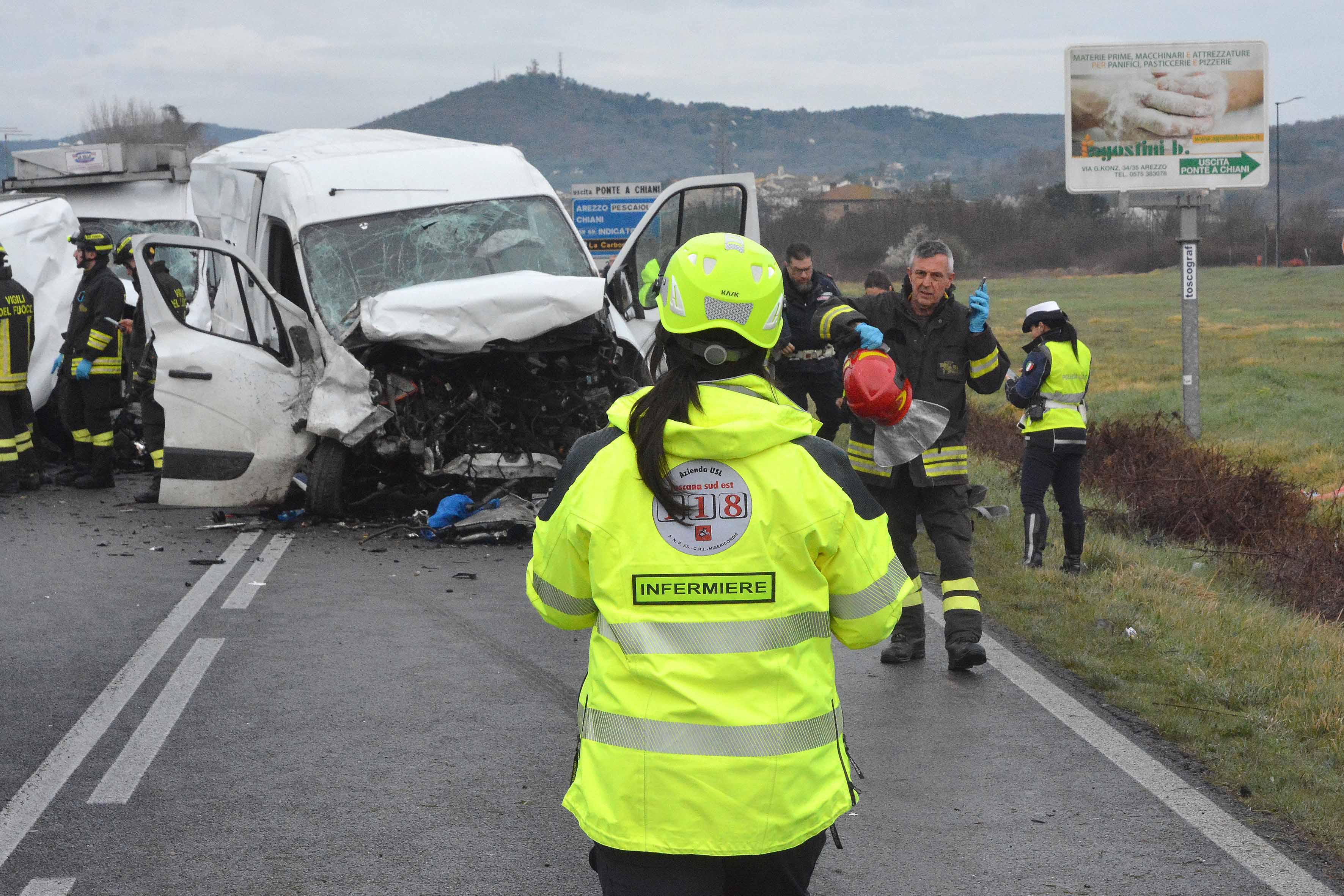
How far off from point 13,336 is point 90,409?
81cm

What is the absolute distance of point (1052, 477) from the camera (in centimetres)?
868

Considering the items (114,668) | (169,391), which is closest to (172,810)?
(114,668)

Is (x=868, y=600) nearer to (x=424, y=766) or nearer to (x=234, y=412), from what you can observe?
(x=424, y=766)

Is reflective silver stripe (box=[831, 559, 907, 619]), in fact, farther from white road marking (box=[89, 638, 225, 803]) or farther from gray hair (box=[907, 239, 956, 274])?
gray hair (box=[907, 239, 956, 274])

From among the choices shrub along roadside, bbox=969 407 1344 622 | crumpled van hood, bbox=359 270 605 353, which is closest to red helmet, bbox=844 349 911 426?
crumpled van hood, bbox=359 270 605 353

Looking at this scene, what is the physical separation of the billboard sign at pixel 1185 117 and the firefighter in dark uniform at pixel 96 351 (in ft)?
32.3

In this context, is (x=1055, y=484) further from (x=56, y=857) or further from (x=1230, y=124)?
(x=1230, y=124)

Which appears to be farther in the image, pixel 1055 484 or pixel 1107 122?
pixel 1107 122

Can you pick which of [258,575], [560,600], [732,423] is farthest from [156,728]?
[732,423]

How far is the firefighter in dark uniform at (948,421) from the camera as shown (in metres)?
6.16

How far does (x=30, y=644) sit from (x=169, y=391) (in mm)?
3098

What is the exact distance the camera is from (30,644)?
6672mm

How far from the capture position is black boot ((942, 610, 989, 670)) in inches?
242

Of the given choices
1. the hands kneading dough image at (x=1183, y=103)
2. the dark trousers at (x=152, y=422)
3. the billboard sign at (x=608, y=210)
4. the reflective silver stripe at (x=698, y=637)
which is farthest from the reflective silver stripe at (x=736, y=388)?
the billboard sign at (x=608, y=210)
